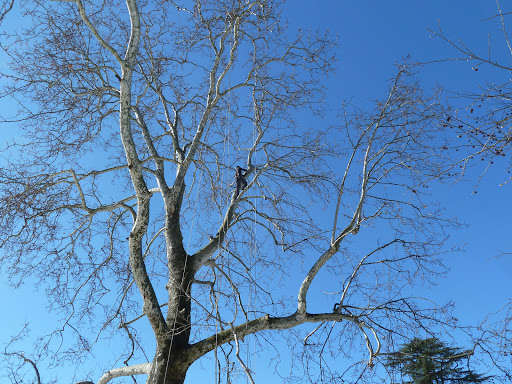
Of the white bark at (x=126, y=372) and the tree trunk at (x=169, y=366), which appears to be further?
the white bark at (x=126, y=372)

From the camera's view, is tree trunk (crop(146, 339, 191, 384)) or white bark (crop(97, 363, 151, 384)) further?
white bark (crop(97, 363, 151, 384))

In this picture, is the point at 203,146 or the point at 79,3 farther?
the point at 203,146

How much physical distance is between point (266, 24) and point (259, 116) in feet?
4.00

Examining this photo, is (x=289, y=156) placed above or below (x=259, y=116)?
below

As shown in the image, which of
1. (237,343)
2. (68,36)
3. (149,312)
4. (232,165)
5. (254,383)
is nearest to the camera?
(254,383)

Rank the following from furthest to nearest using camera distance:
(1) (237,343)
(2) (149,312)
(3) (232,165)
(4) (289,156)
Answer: (3) (232,165) → (4) (289,156) → (2) (149,312) → (1) (237,343)

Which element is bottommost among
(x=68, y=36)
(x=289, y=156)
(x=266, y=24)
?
(x=289, y=156)

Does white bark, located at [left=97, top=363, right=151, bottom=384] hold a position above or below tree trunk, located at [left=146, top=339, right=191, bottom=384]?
above

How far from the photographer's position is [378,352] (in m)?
4.88

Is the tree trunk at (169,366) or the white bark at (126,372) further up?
the white bark at (126,372)

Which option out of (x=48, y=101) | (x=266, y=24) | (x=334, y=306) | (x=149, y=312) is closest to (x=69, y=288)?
(x=149, y=312)

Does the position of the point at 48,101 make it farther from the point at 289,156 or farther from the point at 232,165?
the point at 289,156

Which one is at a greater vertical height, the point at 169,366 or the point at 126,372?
the point at 126,372

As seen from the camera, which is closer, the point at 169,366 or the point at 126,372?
the point at 169,366
